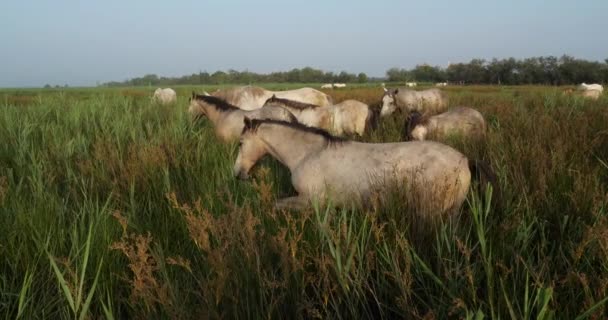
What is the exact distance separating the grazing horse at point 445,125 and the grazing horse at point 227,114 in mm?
2320

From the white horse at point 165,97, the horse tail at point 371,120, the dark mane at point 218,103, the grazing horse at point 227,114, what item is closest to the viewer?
the grazing horse at point 227,114

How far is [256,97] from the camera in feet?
41.0

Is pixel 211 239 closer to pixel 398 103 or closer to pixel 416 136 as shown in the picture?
pixel 416 136

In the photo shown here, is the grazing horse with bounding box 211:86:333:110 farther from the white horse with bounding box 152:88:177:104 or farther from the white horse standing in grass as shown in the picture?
the white horse standing in grass

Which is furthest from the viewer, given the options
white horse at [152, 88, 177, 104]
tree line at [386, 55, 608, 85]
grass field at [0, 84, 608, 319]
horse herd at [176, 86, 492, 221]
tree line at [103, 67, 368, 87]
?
tree line at [103, 67, 368, 87]

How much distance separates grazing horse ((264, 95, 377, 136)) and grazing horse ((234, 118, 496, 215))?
4.43 m

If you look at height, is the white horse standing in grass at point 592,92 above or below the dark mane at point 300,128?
above

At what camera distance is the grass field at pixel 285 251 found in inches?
64.8

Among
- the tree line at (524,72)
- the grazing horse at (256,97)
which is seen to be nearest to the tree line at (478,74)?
the tree line at (524,72)

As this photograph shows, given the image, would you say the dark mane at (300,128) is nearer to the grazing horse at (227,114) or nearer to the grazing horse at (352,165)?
the grazing horse at (352,165)

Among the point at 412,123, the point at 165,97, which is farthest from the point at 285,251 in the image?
the point at 165,97

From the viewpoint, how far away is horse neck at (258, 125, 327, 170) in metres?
4.09

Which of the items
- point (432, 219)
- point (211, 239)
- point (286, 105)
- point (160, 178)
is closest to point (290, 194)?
point (160, 178)

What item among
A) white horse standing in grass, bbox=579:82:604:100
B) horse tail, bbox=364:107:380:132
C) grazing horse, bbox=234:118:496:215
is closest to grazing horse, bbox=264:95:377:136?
horse tail, bbox=364:107:380:132
